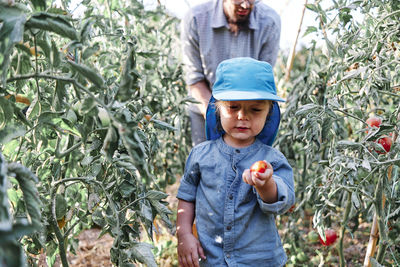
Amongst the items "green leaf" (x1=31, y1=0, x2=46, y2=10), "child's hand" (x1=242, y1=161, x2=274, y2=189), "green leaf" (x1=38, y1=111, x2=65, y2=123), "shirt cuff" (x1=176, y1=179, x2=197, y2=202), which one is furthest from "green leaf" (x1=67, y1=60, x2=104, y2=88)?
"shirt cuff" (x1=176, y1=179, x2=197, y2=202)

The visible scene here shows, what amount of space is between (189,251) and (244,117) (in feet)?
1.31

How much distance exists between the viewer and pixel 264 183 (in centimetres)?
99

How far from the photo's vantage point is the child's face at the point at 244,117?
114cm

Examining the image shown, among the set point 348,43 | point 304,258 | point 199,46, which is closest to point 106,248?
point 304,258

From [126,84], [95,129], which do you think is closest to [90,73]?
[126,84]

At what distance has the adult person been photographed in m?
2.05

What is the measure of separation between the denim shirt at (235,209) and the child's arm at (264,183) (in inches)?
1.7

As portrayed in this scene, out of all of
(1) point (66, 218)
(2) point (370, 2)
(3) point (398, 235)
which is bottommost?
(3) point (398, 235)

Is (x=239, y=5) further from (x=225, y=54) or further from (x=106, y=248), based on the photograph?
(x=106, y=248)

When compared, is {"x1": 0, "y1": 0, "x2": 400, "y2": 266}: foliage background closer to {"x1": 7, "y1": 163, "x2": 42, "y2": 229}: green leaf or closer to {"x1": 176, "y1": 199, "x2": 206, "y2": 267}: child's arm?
{"x1": 7, "y1": 163, "x2": 42, "y2": 229}: green leaf

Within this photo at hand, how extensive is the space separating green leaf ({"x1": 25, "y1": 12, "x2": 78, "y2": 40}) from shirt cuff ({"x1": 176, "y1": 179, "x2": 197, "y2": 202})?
73 centimetres

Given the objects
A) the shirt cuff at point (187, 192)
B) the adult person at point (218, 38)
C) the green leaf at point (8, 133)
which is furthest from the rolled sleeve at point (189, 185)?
the adult person at point (218, 38)

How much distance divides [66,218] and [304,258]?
1401 millimetres

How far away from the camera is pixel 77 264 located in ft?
7.47
